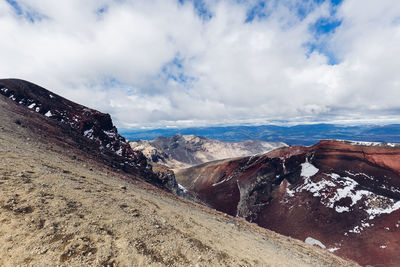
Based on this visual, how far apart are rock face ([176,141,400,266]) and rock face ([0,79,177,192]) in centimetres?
3862

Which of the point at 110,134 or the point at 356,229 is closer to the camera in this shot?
the point at 356,229

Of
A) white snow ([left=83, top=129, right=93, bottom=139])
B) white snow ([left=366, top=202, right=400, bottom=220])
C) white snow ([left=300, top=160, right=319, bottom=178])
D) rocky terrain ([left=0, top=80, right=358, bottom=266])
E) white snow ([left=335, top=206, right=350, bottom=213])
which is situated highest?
white snow ([left=83, top=129, right=93, bottom=139])

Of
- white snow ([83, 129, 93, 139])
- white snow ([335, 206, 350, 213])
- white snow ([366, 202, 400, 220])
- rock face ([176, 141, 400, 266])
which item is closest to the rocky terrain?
white snow ([83, 129, 93, 139])

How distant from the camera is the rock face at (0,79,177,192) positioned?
45.9 meters

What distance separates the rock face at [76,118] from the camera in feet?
151

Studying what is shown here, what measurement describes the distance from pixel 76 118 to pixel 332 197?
80.6 m

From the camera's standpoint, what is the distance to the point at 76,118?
178 ft

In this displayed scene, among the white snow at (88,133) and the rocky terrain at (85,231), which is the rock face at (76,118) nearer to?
the white snow at (88,133)

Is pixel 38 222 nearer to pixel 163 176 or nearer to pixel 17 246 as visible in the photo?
pixel 17 246

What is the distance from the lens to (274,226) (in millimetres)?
54875

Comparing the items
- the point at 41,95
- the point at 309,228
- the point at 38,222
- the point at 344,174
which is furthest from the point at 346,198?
the point at 41,95

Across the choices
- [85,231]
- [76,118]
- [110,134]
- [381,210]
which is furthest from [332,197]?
[76,118]

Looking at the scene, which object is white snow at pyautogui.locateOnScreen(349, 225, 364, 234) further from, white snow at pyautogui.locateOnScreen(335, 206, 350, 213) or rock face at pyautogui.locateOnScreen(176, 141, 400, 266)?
white snow at pyautogui.locateOnScreen(335, 206, 350, 213)

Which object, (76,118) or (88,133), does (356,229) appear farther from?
(76,118)
